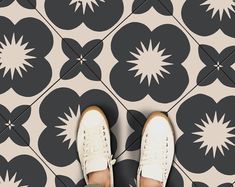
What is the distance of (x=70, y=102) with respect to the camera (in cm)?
119

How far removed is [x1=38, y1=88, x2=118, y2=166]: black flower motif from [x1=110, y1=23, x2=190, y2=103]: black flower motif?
0.08 metres

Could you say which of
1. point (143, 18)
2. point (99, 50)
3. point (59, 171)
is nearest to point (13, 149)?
point (59, 171)

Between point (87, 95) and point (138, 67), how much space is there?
18 centimetres

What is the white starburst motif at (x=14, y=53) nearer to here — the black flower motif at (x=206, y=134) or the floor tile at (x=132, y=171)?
the floor tile at (x=132, y=171)

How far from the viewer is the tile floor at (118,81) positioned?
1171 millimetres

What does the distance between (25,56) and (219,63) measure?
59cm

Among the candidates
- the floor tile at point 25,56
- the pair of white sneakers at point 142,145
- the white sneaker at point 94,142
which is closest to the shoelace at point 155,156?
the pair of white sneakers at point 142,145

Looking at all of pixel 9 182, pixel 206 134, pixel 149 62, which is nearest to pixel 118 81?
pixel 149 62

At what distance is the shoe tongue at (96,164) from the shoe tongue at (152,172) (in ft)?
0.39

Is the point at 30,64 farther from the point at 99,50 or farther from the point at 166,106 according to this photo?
the point at 166,106

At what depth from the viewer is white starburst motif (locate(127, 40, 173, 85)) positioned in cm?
117

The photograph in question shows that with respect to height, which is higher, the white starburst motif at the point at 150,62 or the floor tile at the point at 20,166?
the white starburst motif at the point at 150,62

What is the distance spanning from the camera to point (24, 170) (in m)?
1.20

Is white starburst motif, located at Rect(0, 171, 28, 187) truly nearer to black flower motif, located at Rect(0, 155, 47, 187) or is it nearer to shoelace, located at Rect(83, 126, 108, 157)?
black flower motif, located at Rect(0, 155, 47, 187)
